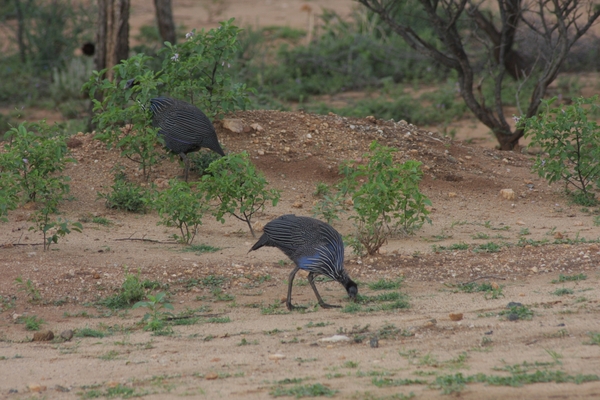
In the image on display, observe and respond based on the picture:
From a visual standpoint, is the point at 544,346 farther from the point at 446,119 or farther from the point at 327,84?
the point at 327,84

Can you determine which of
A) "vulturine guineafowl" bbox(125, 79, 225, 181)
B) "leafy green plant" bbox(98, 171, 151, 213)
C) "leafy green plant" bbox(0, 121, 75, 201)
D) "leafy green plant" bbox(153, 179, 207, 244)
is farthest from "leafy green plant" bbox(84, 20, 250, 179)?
"leafy green plant" bbox(153, 179, 207, 244)

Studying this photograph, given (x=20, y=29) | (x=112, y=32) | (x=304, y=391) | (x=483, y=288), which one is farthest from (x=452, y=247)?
(x=20, y=29)

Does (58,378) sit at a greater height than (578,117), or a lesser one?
lesser

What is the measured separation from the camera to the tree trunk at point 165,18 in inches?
510

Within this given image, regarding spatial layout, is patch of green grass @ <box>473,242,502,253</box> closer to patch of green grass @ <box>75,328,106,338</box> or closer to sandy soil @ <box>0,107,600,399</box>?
sandy soil @ <box>0,107,600,399</box>

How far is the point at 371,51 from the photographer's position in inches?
567

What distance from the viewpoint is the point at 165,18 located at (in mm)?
13031

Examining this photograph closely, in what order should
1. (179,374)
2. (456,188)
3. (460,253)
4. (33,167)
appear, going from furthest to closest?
(456,188)
(33,167)
(460,253)
(179,374)

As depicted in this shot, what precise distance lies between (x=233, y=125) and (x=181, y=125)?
1.28m

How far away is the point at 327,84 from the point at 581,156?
6.37 meters

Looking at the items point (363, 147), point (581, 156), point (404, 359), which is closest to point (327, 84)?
point (363, 147)

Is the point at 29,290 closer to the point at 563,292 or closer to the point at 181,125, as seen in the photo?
the point at 181,125

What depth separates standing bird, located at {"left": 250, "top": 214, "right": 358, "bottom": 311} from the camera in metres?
5.20

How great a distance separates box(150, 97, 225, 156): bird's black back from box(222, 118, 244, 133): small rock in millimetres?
1044
